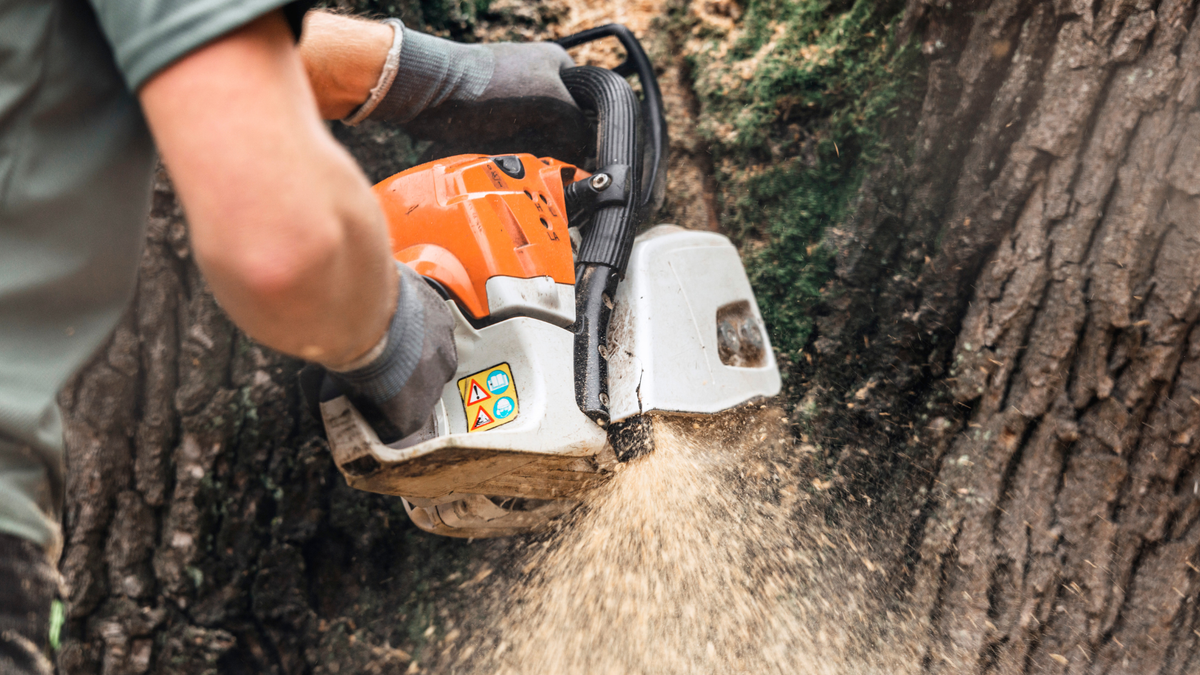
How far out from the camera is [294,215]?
707 millimetres

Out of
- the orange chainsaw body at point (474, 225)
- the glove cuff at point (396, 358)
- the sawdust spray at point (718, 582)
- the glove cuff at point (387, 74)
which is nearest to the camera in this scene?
the glove cuff at point (396, 358)

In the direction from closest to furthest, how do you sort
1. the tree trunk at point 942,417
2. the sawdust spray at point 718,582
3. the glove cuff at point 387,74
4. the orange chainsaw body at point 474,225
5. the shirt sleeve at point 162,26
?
the shirt sleeve at point 162,26 < the orange chainsaw body at point 474,225 < the tree trunk at point 942,417 < the glove cuff at point 387,74 < the sawdust spray at point 718,582

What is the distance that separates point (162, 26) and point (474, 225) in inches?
33.8

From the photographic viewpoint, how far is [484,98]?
184 centimetres

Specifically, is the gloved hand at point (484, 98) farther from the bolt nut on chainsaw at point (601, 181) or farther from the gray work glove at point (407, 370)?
the gray work glove at point (407, 370)

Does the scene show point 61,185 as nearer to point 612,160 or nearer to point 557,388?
point 557,388

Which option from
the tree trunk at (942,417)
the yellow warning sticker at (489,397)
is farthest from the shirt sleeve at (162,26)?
the tree trunk at (942,417)

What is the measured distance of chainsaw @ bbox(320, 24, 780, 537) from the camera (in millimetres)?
1446

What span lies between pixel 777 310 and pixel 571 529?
902 mm

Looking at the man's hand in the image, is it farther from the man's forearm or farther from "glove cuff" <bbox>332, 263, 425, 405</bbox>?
"glove cuff" <bbox>332, 263, 425, 405</bbox>

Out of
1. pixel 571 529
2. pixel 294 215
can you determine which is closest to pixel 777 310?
pixel 571 529

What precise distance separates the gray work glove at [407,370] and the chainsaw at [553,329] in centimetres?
8

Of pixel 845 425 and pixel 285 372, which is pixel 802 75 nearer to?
pixel 845 425

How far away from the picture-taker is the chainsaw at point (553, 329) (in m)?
1.45
